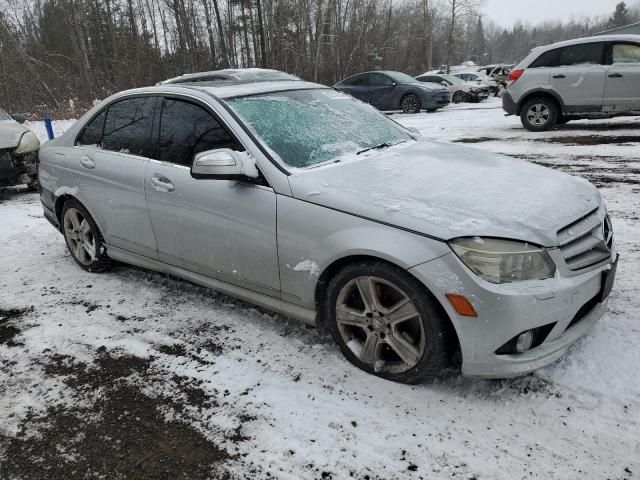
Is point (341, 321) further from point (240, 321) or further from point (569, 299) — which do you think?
point (569, 299)

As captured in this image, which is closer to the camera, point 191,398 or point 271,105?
point 191,398

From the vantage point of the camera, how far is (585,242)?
2.53 m

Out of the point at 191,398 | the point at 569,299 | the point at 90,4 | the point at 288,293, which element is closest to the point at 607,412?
the point at 569,299

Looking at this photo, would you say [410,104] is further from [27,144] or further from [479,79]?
[27,144]

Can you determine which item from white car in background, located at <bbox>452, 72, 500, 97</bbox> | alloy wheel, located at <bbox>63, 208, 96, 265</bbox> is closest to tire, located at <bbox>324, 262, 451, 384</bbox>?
alloy wheel, located at <bbox>63, 208, 96, 265</bbox>

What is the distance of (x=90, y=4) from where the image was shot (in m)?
36.9

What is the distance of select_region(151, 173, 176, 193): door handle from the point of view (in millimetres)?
3381

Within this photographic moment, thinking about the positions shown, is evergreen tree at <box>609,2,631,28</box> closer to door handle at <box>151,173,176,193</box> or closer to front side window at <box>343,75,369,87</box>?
front side window at <box>343,75,369,87</box>

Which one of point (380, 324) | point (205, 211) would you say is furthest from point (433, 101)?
point (380, 324)

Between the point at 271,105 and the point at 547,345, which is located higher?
the point at 271,105

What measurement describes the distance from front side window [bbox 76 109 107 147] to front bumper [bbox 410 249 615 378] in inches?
122

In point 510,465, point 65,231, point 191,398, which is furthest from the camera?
point 65,231

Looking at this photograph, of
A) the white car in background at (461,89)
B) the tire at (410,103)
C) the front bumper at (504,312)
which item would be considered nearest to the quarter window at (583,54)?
the tire at (410,103)

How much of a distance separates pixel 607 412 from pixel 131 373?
2.52 metres
